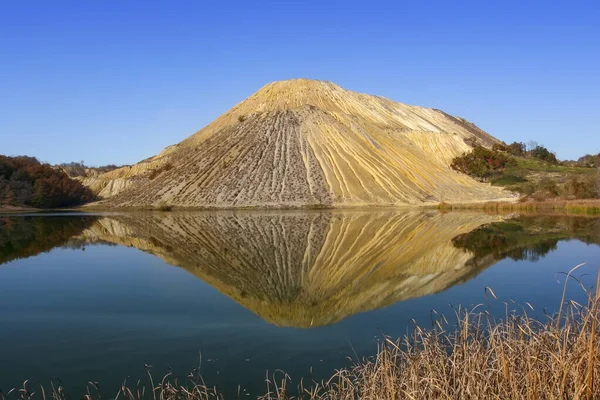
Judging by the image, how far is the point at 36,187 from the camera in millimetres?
80312

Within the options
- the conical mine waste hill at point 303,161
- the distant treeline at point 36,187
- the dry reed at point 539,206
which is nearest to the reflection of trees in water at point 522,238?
the dry reed at point 539,206

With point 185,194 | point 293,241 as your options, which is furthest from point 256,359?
Result: point 185,194

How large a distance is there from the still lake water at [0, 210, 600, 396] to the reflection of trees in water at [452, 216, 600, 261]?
0.42ft

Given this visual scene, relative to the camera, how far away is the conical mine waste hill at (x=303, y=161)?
71.2 m

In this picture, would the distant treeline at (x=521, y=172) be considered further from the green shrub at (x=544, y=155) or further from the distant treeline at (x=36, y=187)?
the distant treeline at (x=36, y=187)

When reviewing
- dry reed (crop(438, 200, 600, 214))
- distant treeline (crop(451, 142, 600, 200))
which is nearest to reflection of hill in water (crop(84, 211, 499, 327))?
dry reed (crop(438, 200, 600, 214))

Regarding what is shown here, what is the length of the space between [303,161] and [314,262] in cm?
5549

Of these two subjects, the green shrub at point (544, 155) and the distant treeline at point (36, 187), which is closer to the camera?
the distant treeline at point (36, 187)

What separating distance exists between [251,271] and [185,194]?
54654 millimetres

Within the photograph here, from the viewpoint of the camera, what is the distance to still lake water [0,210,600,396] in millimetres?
10711

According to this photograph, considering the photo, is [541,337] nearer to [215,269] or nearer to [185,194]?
[215,269]

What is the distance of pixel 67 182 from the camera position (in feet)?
279

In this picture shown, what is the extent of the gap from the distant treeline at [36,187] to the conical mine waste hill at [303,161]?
4.76 m

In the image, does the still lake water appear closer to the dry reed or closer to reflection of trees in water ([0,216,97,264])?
reflection of trees in water ([0,216,97,264])
